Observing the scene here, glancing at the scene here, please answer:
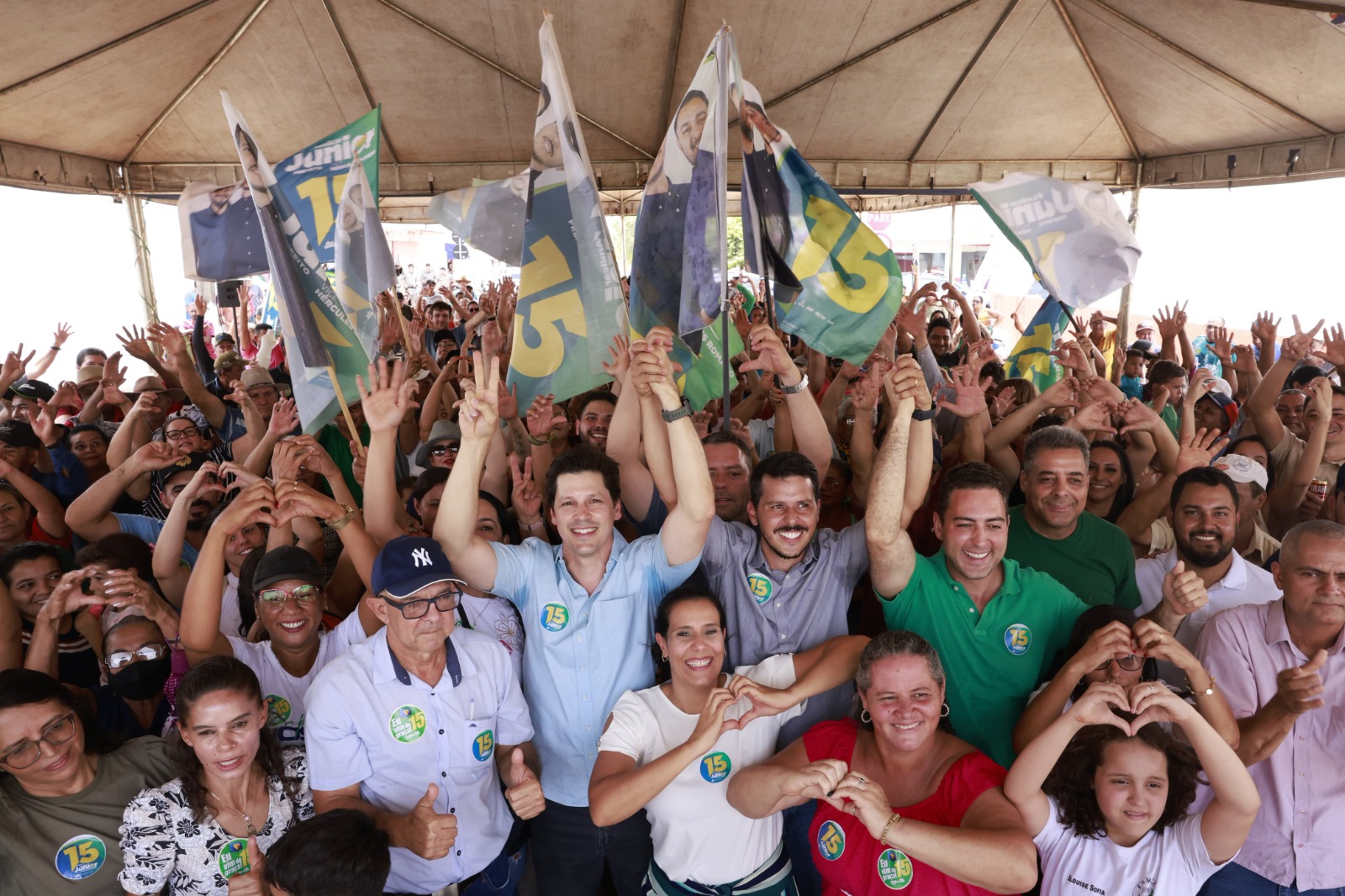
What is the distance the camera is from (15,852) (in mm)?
2379

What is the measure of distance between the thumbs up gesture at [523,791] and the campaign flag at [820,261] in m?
2.45

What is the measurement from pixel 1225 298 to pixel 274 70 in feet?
80.7

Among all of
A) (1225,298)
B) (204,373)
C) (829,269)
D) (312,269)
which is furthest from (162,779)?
(1225,298)

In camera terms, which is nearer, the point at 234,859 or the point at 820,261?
the point at 234,859

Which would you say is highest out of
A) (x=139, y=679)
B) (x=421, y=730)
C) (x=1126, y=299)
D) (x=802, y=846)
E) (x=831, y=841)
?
(x=1126, y=299)

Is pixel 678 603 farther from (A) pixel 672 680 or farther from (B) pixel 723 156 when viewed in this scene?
(B) pixel 723 156

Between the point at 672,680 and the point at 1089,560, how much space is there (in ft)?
6.07

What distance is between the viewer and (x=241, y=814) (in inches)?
97.4

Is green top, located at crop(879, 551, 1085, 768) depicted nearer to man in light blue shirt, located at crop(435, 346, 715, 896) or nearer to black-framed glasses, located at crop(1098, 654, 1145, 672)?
black-framed glasses, located at crop(1098, 654, 1145, 672)

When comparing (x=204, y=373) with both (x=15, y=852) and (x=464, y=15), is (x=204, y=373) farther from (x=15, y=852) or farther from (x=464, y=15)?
(x=15, y=852)

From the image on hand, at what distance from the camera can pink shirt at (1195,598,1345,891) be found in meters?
2.60

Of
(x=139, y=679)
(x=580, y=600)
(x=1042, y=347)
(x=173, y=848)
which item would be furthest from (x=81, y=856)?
(x=1042, y=347)

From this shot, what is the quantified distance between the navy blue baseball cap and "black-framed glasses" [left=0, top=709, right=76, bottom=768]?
3.16ft

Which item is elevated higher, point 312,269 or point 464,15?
point 464,15
